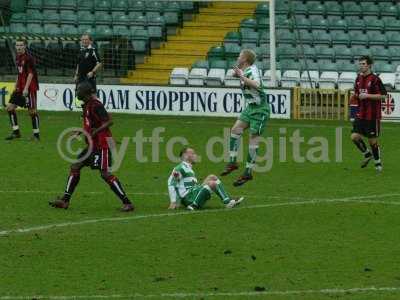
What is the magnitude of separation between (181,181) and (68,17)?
77.1 ft

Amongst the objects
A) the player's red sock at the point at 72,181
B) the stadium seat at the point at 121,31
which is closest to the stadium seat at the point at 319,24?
the stadium seat at the point at 121,31

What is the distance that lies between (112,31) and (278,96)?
7168 mm

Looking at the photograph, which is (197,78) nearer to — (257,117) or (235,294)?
(257,117)

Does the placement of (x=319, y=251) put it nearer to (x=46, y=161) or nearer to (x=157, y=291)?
(x=157, y=291)

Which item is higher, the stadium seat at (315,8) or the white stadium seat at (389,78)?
the stadium seat at (315,8)

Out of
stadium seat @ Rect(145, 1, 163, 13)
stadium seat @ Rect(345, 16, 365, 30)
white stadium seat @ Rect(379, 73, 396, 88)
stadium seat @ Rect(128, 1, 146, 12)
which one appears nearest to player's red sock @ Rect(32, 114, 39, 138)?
white stadium seat @ Rect(379, 73, 396, 88)

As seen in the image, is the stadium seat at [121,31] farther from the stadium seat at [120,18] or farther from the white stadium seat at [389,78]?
the white stadium seat at [389,78]

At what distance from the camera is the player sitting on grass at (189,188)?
17.0 meters

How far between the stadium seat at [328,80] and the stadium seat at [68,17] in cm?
865

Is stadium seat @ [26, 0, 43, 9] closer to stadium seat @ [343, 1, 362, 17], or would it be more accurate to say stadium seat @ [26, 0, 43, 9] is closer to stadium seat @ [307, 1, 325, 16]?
stadium seat @ [307, 1, 325, 16]

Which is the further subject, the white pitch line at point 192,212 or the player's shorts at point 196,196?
the player's shorts at point 196,196

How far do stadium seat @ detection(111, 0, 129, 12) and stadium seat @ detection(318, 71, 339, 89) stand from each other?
301 inches

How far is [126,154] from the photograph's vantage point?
24.9 m

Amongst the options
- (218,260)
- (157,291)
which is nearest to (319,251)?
(218,260)
